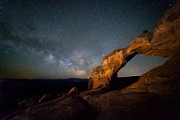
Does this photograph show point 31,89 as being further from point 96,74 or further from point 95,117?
point 95,117

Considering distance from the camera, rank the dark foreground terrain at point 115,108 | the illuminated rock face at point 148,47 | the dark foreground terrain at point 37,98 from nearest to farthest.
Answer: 1. the dark foreground terrain at point 115,108
2. the dark foreground terrain at point 37,98
3. the illuminated rock face at point 148,47

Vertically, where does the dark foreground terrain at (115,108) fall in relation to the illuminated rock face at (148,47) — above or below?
below

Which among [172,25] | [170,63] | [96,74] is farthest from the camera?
[96,74]

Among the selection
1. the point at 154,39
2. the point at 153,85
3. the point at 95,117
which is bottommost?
the point at 95,117

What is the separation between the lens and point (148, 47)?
26.1 metres

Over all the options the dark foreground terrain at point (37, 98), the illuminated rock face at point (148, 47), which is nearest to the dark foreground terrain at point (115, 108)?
the dark foreground terrain at point (37, 98)

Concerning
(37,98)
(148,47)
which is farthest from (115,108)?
(37,98)

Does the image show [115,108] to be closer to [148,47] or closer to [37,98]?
[148,47]

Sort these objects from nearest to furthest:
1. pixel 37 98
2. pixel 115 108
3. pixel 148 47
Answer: pixel 115 108
pixel 148 47
pixel 37 98

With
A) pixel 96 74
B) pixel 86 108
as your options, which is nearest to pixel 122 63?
pixel 96 74

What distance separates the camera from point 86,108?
17047 mm

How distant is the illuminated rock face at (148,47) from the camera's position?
2378 cm

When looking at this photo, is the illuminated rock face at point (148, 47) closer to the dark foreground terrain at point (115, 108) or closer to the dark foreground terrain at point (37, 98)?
the dark foreground terrain at point (37, 98)

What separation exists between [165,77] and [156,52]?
33.0 feet
